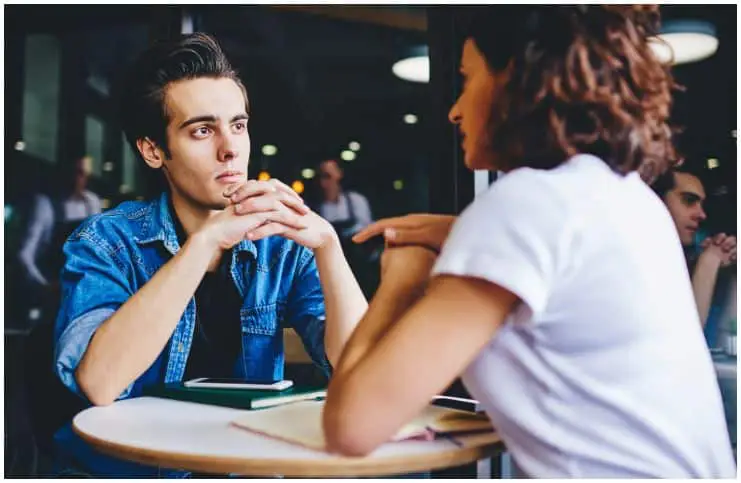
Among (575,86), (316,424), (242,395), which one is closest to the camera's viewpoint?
(575,86)

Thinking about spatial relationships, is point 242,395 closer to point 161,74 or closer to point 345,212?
point 161,74

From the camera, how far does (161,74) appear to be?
76.9 inches

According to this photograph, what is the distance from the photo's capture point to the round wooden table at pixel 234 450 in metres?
1.04

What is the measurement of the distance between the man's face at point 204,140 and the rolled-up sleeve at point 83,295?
282 mm

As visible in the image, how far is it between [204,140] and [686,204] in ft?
4.33

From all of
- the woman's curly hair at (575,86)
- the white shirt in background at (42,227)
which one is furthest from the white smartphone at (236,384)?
the white shirt in background at (42,227)

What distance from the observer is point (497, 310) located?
3.12 feet

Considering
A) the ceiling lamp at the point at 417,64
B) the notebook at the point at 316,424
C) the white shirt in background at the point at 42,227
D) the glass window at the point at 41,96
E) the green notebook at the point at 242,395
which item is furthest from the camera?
the glass window at the point at 41,96

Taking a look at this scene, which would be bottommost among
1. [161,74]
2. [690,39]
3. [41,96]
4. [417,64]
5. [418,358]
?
[418,358]

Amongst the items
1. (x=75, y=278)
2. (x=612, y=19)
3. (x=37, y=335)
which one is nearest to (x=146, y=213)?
(x=75, y=278)

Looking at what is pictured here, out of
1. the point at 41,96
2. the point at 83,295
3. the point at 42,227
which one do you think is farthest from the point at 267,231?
the point at 41,96

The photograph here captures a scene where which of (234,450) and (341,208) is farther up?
(341,208)

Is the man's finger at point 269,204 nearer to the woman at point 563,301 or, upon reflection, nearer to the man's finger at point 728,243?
the woman at point 563,301

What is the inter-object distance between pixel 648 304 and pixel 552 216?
194 millimetres
